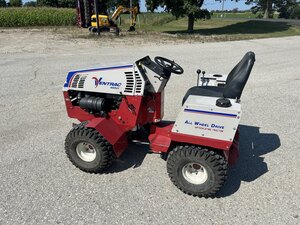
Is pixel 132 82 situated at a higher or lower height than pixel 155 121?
higher

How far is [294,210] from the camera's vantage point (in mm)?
2588

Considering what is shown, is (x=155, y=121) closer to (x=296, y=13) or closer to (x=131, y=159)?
(x=131, y=159)

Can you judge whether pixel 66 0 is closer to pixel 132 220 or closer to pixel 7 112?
pixel 7 112

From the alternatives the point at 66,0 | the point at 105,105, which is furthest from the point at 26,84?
the point at 66,0

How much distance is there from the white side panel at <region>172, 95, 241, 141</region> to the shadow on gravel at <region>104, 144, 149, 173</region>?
87 cm

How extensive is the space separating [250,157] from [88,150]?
2.04 metres

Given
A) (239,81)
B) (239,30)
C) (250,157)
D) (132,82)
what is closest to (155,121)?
(132,82)

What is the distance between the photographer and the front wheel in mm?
2615

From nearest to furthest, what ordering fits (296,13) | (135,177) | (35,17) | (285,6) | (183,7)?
(135,177) < (183,7) < (35,17) < (296,13) < (285,6)

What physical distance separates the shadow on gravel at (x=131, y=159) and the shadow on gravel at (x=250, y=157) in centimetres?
107

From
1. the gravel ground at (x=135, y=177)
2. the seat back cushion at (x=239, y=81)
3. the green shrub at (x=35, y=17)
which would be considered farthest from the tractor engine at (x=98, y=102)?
the green shrub at (x=35, y=17)

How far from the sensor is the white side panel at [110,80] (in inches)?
116

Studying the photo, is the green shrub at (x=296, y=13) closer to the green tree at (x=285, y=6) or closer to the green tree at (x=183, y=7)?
the green tree at (x=285, y=6)

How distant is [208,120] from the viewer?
2.61 m
